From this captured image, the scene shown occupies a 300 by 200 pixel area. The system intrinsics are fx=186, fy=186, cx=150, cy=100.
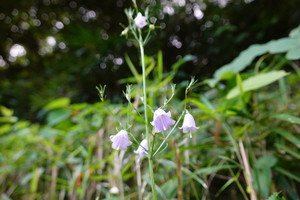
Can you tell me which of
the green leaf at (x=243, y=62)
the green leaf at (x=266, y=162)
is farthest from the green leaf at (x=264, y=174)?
the green leaf at (x=243, y=62)

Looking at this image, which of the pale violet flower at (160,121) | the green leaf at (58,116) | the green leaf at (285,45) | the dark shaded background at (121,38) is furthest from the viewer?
the dark shaded background at (121,38)

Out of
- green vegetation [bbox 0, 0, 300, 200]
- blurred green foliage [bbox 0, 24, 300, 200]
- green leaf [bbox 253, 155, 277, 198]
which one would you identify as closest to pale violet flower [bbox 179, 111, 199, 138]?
green vegetation [bbox 0, 0, 300, 200]

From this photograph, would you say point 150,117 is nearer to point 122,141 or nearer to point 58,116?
point 122,141

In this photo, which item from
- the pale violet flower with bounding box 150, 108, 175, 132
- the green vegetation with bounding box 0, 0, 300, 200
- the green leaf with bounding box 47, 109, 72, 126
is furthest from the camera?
the green leaf with bounding box 47, 109, 72, 126

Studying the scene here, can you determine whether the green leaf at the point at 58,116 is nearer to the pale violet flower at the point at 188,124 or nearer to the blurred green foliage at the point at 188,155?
the blurred green foliage at the point at 188,155

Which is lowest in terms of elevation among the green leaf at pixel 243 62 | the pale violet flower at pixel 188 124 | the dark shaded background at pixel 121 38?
the pale violet flower at pixel 188 124

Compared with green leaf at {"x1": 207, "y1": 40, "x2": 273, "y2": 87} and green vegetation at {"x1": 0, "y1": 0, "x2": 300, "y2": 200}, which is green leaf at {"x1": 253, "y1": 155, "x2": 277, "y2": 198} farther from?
green leaf at {"x1": 207, "y1": 40, "x2": 273, "y2": 87}

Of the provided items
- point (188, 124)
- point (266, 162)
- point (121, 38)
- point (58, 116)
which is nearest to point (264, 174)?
point (266, 162)

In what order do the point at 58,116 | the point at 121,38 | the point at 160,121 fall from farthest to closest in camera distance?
the point at 121,38, the point at 58,116, the point at 160,121

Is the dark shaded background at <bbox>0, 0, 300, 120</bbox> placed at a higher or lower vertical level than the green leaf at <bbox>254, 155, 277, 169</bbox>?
higher
